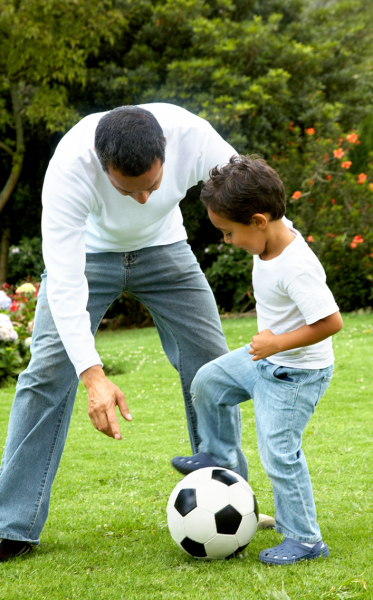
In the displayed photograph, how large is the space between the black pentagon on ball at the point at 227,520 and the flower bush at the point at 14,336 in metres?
3.98

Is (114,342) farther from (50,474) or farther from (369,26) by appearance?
(369,26)

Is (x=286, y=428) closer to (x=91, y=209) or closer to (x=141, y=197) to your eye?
(x=141, y=197)

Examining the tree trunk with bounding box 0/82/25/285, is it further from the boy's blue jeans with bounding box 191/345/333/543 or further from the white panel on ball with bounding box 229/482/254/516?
the white panel on ball with bounding box 229/482/254/516

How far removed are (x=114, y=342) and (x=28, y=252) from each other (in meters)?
3.55

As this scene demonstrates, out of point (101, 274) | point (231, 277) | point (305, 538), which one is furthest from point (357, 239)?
point (305, 538)

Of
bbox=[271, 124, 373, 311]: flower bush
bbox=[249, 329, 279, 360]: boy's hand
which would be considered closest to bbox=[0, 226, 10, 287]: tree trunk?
bbox=[271, 124, 373, 311]: flower bush

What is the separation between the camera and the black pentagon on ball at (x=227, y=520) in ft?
7.48

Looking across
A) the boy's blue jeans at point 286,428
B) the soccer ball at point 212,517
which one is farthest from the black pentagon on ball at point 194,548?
the boy's blue jeans at point 286,428

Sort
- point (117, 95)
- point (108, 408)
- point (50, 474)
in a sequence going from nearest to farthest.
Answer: point (108, 408) < point (50, 474) < point (117, 95)

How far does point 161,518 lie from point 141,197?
5.01 feet

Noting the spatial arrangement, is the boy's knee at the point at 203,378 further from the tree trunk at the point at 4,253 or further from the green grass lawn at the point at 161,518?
the tree trunk at the point at 4,253

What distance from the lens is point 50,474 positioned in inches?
100

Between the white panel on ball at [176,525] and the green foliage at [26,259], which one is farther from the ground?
the white panel on ball at [176,525]

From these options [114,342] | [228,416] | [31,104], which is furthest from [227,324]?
[228,416]
